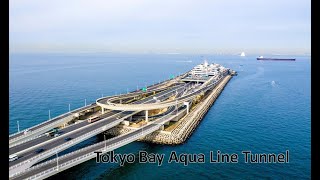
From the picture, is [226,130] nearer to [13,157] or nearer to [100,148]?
[100,148]

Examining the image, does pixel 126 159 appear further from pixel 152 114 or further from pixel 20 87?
pixel 20 87

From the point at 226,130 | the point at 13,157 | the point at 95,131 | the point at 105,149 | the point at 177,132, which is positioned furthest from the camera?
the point at 226,130

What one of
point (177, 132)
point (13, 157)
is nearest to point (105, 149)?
point (13, 157)

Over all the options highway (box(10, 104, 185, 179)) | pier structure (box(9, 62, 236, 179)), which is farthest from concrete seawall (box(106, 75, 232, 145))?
highway (box(10, 104, 185, 179))

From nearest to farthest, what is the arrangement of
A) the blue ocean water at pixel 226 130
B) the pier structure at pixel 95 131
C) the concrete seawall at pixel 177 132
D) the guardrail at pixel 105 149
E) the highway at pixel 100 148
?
the guardrail at pixel 105 149, the highway at pixel 100 148, the pier structure at pixel 95 131, the blue ocean water at pixel 226 130, the concrete seawall at pixel 177 132

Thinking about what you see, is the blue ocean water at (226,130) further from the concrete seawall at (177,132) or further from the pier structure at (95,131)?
the pier structure at (95,131)

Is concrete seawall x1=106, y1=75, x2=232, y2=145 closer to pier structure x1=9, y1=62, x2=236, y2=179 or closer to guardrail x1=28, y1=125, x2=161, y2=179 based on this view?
pier structure x1=9, y1=62, x2=236, y2=179

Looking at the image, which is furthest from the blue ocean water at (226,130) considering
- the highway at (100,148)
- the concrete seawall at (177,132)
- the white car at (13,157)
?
the white car at (13,157)

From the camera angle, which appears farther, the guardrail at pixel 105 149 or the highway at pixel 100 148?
the highway at pixel 100 148

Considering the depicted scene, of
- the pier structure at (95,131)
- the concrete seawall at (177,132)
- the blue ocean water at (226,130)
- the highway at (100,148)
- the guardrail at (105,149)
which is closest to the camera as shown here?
the guardrail at (105,149)
